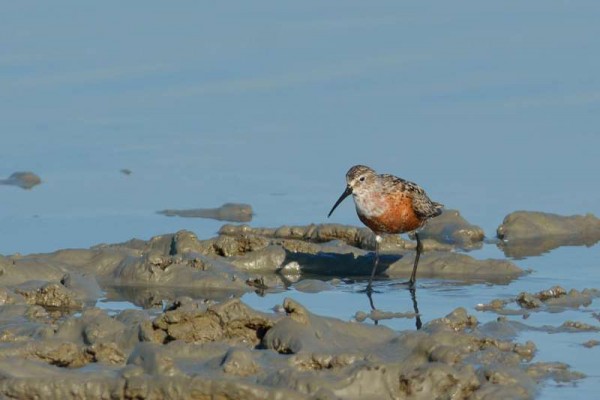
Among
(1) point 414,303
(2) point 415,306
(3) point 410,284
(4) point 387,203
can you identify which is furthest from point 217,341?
(4) point 387,203

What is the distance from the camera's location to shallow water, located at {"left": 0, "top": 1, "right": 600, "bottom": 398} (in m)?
14.6

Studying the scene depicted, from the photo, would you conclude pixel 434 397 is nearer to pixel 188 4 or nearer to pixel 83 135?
pixel 83 135

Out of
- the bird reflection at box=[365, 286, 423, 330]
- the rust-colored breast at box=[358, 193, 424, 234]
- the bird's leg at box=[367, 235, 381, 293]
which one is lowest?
the bird reflection at box=[365, 286, 423, 330]

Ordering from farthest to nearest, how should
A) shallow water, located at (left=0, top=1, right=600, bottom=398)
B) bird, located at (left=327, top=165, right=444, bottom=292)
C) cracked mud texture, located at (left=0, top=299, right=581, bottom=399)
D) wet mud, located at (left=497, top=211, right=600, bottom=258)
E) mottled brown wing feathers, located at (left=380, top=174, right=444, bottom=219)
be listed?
1. shallow water, located at (left=0, top=1, right=600, bottom=398)
2. wet mud, located at (left=497, top=211, right=600, bottom=258)
3. mottled brown wing feathers, located at (left=380, top=174, right=444, bottom=219)
4. bird, located at (left=327, top=165, right=444, bottom=292)
5. cracked mud texture, located at (left=0, top=299, right=581, bottom=399)

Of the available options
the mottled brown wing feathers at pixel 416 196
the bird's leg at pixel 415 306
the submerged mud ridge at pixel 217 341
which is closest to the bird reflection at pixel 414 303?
the bird's leg at pixel 415 306

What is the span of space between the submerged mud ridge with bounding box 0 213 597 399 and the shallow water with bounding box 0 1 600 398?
1.24 ft

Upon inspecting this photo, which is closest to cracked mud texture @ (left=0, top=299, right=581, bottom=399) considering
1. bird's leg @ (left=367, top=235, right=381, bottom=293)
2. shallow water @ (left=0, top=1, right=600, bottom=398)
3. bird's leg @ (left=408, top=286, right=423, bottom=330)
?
bird's leg @ (left=408, top=286, right=423, bottom=330)

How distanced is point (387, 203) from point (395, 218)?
16 centimetres

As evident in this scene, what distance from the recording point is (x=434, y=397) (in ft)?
28.7

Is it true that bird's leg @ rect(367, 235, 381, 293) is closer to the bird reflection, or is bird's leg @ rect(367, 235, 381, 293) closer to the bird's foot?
the bird reflection

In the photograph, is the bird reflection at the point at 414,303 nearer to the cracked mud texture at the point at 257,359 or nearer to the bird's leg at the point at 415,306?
the bird's leg at the point at 415,306

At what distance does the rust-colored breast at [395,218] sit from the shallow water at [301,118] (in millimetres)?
658

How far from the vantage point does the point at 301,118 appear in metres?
17.5

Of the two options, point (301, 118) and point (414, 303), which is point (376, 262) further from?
point (301, 118)
